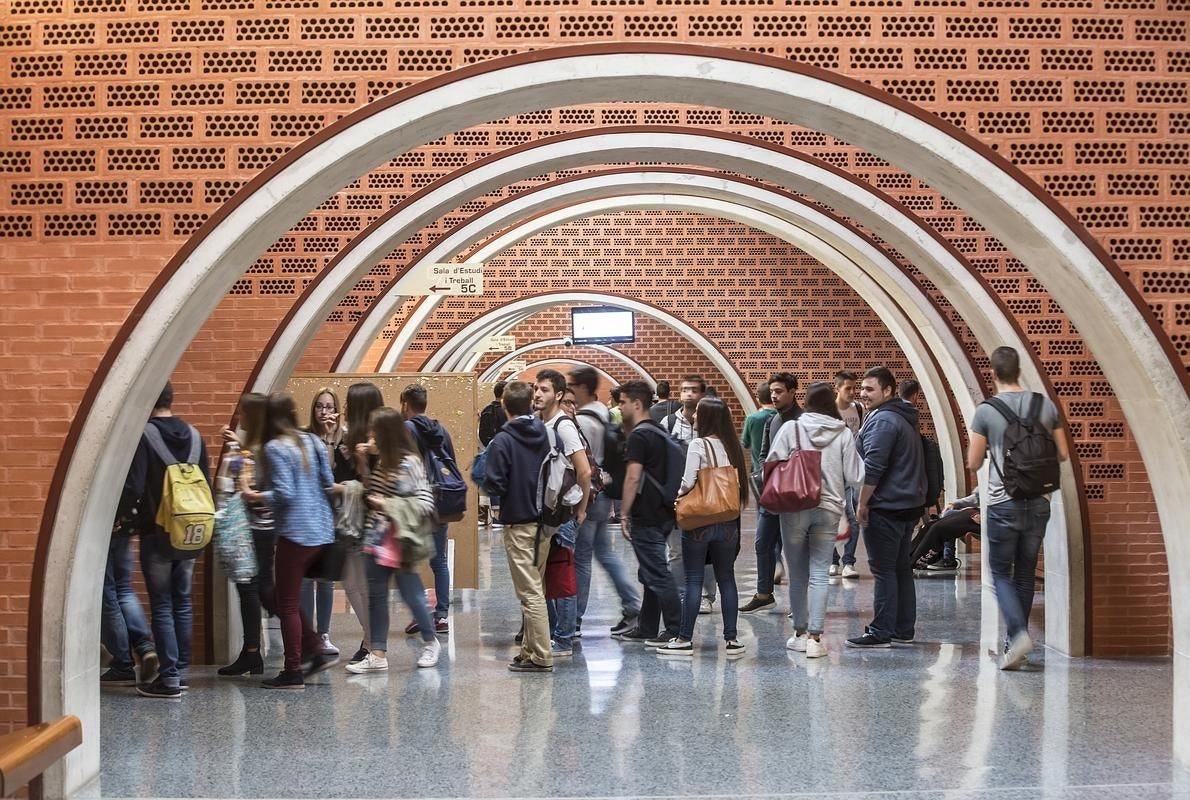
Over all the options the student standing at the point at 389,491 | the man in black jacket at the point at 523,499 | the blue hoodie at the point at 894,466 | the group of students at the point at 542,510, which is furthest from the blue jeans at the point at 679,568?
the student standing at the point at 389,491

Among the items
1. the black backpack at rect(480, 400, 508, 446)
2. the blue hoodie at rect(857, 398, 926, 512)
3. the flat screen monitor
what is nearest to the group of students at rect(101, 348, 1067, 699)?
the blue hoodie at rect(857, 398, 926, 512)

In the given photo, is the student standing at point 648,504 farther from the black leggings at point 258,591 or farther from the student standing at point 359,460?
the black leggings at point 258,591

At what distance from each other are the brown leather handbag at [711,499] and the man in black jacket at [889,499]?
87 centimetres

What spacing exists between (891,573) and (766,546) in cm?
151

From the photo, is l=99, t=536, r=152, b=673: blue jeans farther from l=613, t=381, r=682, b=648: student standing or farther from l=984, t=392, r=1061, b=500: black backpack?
l=984, t=392, r=1061, b=500: black backpack

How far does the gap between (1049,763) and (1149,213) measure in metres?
2.22

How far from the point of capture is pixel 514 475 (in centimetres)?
693

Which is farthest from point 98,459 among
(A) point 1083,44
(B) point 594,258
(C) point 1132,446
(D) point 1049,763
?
(B) point 594,258

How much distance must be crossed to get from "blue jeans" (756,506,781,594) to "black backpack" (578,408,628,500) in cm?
130

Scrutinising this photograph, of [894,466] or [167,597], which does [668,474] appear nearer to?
[894,466]

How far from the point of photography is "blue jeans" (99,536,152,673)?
6664mm

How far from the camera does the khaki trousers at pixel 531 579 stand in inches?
272

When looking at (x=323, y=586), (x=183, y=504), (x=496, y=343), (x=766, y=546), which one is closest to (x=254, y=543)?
(x=183, y=504)

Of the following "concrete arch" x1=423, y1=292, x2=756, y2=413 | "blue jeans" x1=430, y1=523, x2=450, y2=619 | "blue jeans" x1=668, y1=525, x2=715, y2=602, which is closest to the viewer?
"blue jeans" x1=430, y1=523, x2=450, y2=619
